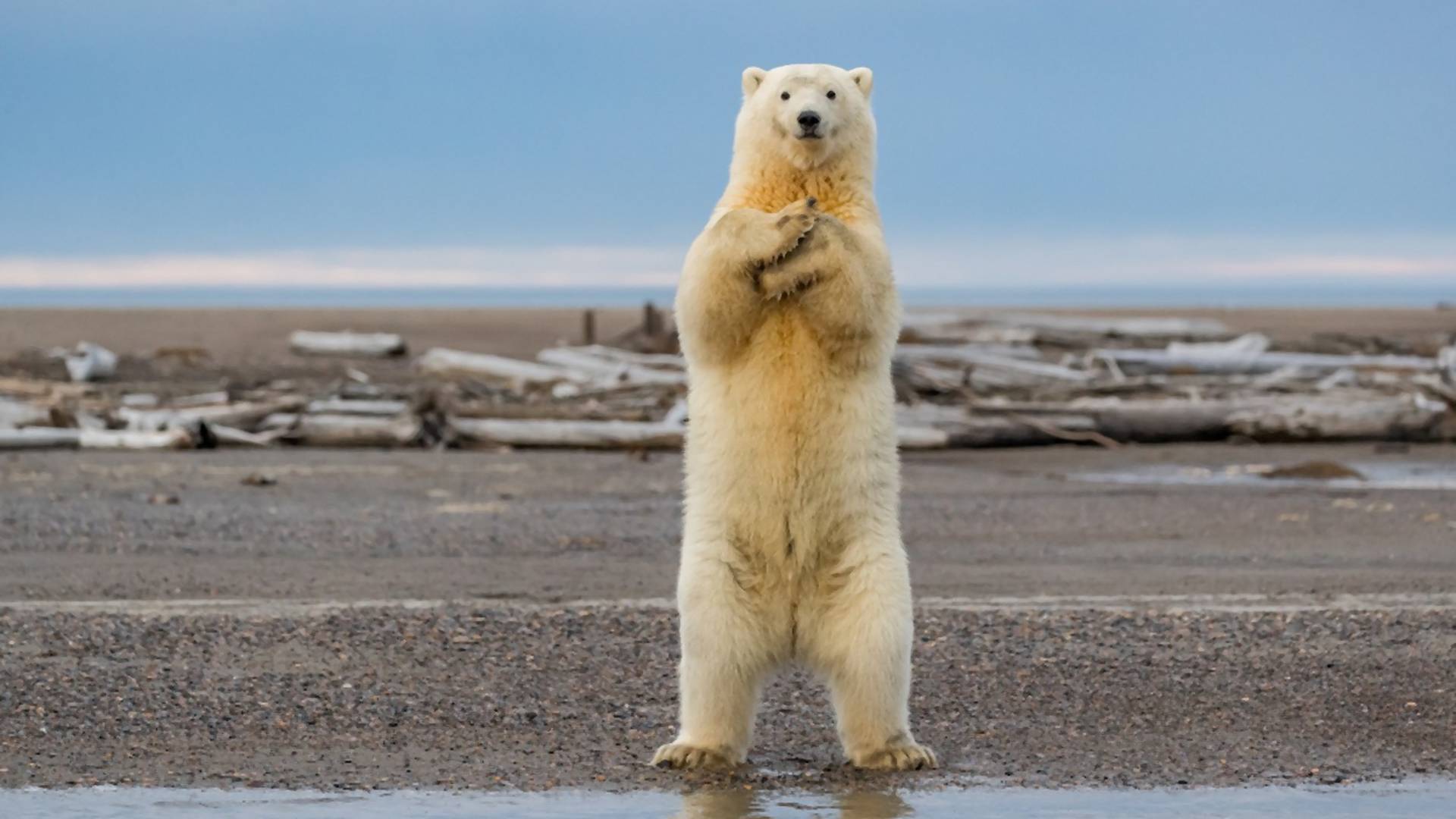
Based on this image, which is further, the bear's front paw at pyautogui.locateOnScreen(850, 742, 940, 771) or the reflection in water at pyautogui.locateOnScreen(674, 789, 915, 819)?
the bear's front paw at pyautogui.locateOnScreen(850, 742, 940, 771)

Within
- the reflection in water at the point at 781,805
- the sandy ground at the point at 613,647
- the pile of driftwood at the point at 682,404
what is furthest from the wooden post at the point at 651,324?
the reflection in water at the point at 781,805

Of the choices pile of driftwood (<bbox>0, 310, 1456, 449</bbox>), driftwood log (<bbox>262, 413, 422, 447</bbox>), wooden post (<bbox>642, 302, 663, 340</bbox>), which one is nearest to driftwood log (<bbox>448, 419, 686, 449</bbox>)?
pile of driftwood (<bbox>0, 310, 1456, 449</bbox>)

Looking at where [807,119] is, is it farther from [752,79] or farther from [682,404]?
[682,404]

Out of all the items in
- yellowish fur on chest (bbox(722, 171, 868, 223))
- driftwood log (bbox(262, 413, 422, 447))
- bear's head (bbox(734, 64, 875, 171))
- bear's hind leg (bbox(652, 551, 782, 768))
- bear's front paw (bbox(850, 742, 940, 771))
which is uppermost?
bear's head (bbox(734, 64, 875, 171))

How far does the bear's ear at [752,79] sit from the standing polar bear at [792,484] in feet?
0.80

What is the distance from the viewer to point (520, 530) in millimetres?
12344

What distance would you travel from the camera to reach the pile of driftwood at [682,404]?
17.7 m

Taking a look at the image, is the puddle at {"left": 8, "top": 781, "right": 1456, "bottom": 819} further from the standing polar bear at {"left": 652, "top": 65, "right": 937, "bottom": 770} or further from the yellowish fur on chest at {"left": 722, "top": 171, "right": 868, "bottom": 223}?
the yellowish fur on chest at {"left": 722, "top": 171, "right": 868, "bottom": 223}

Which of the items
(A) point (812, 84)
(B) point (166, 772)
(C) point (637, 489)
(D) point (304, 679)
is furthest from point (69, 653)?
(C) point (637, 489)

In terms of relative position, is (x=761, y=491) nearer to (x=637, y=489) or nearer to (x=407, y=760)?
(x=407, y=760)

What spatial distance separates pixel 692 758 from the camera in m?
5.97

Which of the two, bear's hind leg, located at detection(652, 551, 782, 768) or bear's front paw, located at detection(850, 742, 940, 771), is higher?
bear's hind leg, located at detection(652, 551, 782, 768)

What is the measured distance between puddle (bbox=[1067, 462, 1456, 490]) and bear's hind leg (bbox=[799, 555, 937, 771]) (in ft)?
32.6

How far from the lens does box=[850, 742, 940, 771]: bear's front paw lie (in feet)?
19.6
